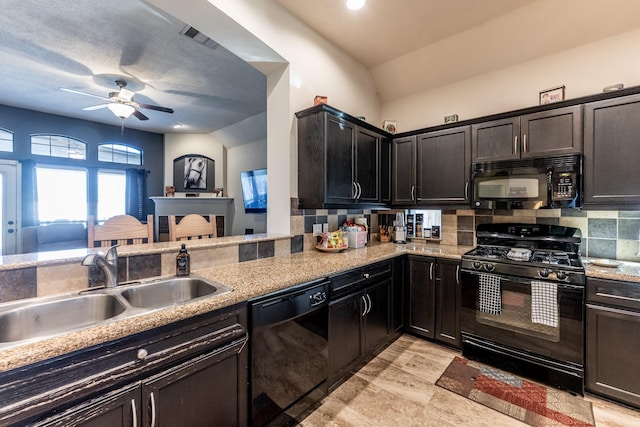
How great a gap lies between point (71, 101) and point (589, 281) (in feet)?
23.2

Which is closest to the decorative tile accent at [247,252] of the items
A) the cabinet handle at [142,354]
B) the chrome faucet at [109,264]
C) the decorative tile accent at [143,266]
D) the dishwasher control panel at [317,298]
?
the decorative tile accent at [143,266]

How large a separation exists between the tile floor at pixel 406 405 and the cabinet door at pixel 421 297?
1.30 ft

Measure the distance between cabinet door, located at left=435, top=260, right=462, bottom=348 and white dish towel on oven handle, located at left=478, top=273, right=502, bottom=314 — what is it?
20 cm

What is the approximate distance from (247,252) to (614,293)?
262 centimetres

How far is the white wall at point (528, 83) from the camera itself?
2.34 meters

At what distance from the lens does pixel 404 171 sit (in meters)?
3.19

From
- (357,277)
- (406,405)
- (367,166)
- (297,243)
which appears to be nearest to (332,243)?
(297,243)

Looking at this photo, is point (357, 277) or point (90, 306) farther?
point (357, 277)

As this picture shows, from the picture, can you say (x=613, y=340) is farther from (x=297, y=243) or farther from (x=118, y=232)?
(x=118, y=232)

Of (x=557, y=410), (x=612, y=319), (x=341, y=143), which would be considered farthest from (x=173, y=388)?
(x=612, y=319)

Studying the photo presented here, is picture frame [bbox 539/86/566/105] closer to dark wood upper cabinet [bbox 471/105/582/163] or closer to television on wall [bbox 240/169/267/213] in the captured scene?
dark wood upper cabinet [bbox 471/105/582/163]

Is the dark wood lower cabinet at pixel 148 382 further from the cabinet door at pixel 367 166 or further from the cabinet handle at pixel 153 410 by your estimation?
the cabinet door at pixel 367 166

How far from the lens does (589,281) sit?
196 cm

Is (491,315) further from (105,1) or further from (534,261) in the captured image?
(105,1)
